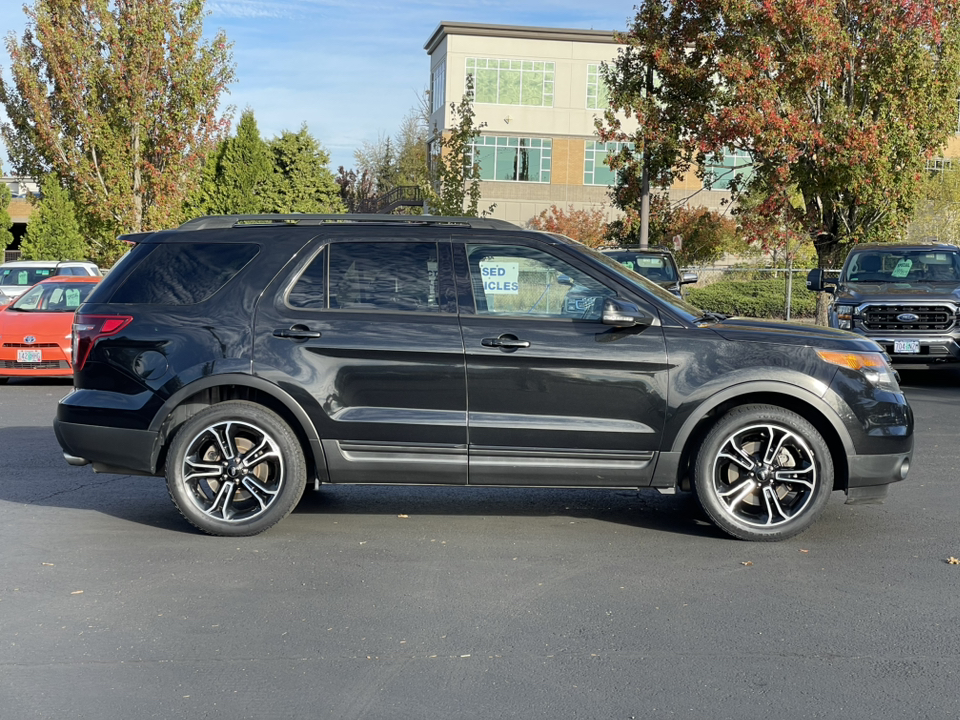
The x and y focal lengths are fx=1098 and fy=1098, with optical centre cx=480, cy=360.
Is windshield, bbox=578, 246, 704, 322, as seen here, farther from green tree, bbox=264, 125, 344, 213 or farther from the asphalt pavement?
green tree, bbox=264, 125, 344, 213

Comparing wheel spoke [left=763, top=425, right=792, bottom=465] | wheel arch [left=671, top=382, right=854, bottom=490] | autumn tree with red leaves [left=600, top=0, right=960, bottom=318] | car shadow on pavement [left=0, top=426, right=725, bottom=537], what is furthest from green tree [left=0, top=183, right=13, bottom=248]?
wheel spoke [left=763, top=425, right=792, bottom=465]

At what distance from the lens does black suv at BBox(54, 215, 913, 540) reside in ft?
21.0

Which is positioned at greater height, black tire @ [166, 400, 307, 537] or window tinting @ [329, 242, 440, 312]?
window tinting @ [329, 242, 440, 312]

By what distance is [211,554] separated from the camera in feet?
20.4

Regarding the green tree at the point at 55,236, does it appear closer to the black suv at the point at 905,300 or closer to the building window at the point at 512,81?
the building window at the point at 512,81

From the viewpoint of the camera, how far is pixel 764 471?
6.46 meters

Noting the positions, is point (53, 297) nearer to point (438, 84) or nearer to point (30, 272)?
point (30, 272)

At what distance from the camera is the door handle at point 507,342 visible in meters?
6.38

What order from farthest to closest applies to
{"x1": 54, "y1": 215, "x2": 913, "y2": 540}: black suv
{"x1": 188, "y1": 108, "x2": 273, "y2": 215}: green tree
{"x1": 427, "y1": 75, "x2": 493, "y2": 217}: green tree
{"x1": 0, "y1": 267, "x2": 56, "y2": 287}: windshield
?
1. {"x1": 188, "y1": 108, "x2": 273, "y2": 215}: green tree
2. {"x1": 0, "y1": 267, "x2": 56, "y2": 287}: windshield
3. {"x1": 427, "y1": 75, "x2": 493, "y2": 217}: green tree
4. {"x1": 54, "y1": 215, "x2": 913, "y2": 540}: black suv

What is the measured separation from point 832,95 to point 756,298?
14400 millimetres

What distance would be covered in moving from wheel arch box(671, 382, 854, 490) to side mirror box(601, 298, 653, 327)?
61 centimetres

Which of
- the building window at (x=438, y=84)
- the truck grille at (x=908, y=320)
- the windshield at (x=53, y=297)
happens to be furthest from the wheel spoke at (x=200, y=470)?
the building window at (x=438, y=84)

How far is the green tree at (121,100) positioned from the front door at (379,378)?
72.5 feet

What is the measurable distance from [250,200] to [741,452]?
33.7 meters
